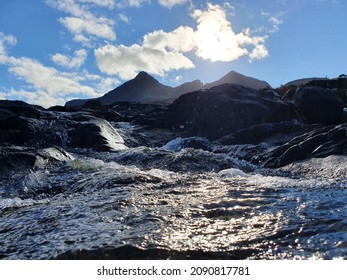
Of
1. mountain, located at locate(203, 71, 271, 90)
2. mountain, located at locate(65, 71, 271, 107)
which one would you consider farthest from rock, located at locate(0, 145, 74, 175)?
mountain, located at locate(65, 71, 271, 107)

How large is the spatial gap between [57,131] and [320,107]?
16.8 metres

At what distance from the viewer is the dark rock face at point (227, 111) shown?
2478 centimetres

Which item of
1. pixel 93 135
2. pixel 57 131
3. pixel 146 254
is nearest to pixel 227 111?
pixel 93 135

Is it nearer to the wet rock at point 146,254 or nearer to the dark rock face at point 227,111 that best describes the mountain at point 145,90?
the dark rock face at point 227,111

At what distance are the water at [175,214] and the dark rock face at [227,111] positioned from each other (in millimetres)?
14384

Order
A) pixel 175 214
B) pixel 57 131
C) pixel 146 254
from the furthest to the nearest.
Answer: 1. pixel 57 131
2. pixel 175 214
3. pixel 146 254

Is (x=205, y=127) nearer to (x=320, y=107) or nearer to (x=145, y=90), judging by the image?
(x=320, y=107)

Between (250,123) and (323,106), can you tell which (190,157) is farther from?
(323,106)

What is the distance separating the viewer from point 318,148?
13156 millimetres

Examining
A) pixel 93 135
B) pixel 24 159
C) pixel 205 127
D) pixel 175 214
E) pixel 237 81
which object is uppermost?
pixel 237 81

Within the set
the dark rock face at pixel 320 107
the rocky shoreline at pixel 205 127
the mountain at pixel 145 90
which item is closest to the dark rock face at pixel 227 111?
the rocky shoreline at pixel 205 127

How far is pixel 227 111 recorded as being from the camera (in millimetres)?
25203
